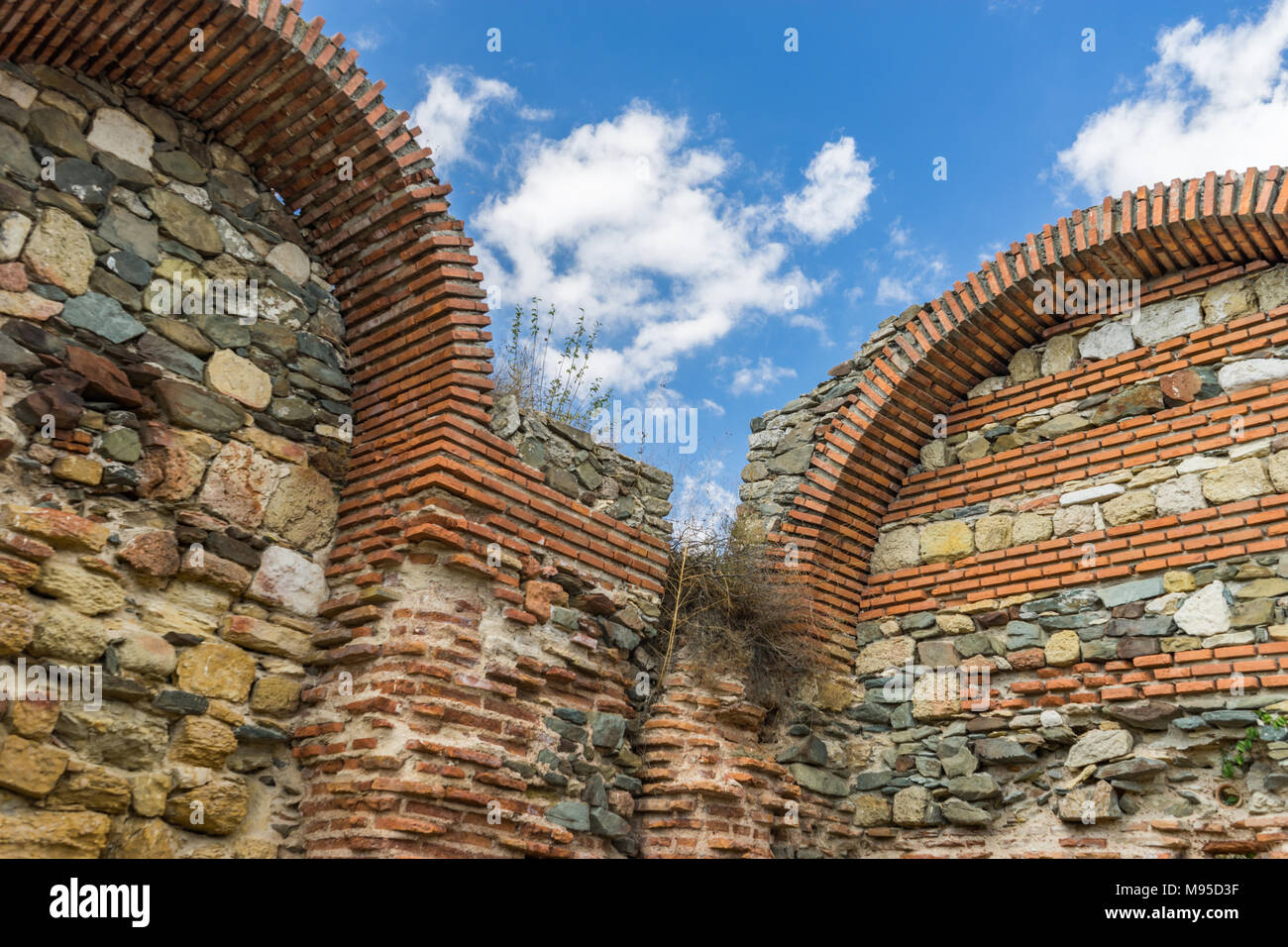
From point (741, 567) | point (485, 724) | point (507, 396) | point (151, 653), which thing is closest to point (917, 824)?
point (741, 567)

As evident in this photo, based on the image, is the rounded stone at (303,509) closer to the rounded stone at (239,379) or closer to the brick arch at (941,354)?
the rounded stone at (239,379)

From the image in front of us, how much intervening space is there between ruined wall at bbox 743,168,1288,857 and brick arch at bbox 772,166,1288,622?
42mm

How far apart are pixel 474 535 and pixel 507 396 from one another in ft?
3.14

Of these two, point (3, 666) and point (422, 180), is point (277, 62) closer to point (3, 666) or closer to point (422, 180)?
point (422, 180)

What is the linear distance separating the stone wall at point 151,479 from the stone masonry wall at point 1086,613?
3012 millimetres

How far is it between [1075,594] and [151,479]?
4899mm

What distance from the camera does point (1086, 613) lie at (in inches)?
234

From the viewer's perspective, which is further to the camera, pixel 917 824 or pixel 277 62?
pixel 917 824

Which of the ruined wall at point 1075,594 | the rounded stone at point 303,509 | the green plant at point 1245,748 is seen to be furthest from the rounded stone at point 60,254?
the green plant at point 1245,748

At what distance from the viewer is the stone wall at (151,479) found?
160 inches

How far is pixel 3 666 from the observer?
390 cm

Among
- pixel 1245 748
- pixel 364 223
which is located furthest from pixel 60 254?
pixel 1245 748

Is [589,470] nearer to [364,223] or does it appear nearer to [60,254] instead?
[364,223]

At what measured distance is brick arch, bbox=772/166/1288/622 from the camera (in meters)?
6.29
